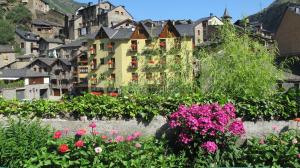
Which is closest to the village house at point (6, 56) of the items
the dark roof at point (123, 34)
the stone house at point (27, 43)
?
the stone house at point (27, 43)

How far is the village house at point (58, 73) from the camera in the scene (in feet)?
201

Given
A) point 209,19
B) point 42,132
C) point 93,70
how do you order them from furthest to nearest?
1. point 209,19
2. point 93,70
3. point 42,132

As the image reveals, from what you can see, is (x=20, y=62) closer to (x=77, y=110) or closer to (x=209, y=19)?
(x=209, y=19)

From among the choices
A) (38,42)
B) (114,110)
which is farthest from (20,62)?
(114,110)

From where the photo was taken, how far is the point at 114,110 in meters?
9.69

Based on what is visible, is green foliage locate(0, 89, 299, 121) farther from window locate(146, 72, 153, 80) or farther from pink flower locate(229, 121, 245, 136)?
window locate(146, 72, 153, 80)

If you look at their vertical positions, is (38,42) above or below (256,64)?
above

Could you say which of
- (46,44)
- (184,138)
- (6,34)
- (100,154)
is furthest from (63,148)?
(6,34)

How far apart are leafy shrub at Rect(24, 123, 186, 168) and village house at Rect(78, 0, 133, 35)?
7290 centimetres

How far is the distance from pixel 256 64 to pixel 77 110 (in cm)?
543

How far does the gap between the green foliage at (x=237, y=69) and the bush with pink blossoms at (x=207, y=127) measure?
217 centimetres

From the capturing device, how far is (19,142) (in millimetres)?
7926

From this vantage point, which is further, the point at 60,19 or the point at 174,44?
the point at 60,19

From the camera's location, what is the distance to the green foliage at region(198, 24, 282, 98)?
37.2 feet
